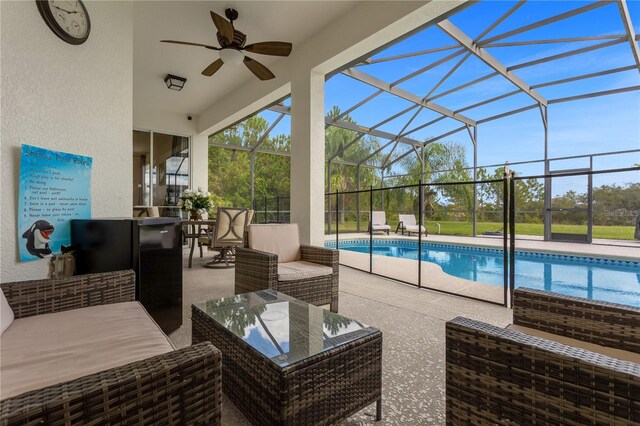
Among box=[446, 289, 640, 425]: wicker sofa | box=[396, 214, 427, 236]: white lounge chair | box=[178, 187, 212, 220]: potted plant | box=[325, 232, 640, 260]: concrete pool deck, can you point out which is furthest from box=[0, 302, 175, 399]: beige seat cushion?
box=[396, 214, 427, 236]: white lounge chair

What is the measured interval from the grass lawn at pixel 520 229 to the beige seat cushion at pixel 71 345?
8.68 metres

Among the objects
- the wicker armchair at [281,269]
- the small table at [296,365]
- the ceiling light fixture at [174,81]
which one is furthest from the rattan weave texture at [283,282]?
the ceiling light fixture at [174,81]

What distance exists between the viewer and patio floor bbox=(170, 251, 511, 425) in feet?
4.60

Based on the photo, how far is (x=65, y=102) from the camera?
2.07 metres

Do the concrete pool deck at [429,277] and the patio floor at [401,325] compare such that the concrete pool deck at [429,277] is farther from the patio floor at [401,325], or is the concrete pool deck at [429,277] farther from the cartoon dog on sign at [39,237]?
the cartoon dog on sign at [39,237]

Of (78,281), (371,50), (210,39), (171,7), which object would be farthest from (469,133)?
(78,281)

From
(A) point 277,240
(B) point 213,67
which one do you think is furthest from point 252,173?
(A) point 277,240

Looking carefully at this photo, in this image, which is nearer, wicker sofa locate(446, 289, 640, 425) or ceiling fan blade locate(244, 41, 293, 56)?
wicker sofa locate(446, 289, 640, 425)

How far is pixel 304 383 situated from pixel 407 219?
34.3 ft

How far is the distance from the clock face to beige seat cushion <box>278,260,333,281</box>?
231cm

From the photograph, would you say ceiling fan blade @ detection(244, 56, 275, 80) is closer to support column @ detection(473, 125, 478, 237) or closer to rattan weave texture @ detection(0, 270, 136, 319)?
rattan weave texture @ detection(0, 270, 136, 319)

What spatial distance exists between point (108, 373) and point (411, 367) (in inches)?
62.3

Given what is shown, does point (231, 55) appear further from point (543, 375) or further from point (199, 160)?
point (199, 160)

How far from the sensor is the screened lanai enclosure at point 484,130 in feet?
14.7
